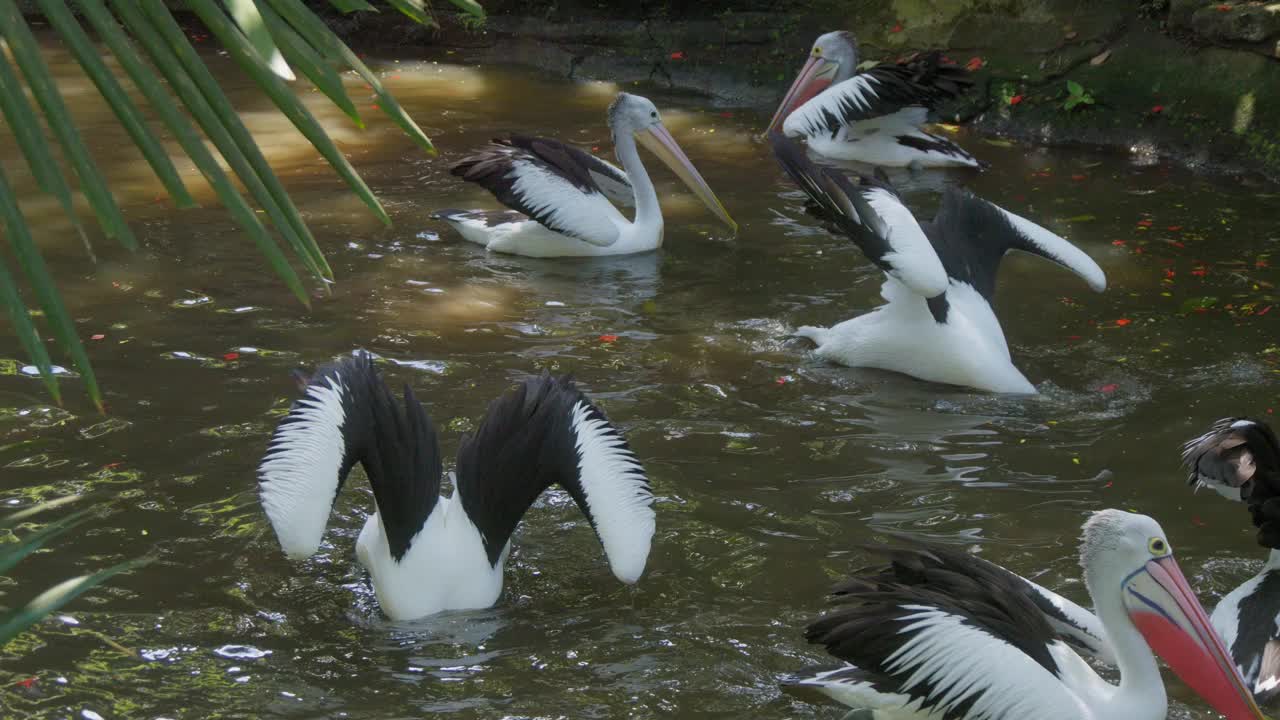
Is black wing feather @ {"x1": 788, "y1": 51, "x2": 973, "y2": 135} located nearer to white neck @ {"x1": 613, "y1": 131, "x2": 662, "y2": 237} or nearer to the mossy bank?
the mossy bank

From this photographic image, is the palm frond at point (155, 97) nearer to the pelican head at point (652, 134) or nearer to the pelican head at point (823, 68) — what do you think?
the pelican head at point (652, 134)

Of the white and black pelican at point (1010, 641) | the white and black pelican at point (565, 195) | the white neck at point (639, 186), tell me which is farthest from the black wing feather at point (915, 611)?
the white neck at point (639, 186)

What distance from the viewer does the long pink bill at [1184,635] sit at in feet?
8.85

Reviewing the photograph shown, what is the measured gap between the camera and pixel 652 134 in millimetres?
6566

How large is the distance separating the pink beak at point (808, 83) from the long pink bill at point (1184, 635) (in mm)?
5875

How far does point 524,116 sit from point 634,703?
6291 mm

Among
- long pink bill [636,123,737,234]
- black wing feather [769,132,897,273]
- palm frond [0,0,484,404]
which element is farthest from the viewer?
long pink bill [636,123,737,234]

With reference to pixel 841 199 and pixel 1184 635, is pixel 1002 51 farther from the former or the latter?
pixel 1184 635

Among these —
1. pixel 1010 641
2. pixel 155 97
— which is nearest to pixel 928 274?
pixel 1010 641

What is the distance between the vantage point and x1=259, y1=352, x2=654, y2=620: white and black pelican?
10.4ft

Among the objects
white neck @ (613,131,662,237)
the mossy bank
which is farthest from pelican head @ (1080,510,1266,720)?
the mossy bank

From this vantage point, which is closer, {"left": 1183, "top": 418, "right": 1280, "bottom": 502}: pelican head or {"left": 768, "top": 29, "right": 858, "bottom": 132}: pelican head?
{"left": 1183, "top": 418, "right": 1280, "bottom": 502}: pelican head

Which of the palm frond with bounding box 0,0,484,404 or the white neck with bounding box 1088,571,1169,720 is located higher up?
the palm frond with bounding box 0,0,484,404

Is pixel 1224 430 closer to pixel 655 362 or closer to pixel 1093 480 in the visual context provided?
pixel 1093 480
